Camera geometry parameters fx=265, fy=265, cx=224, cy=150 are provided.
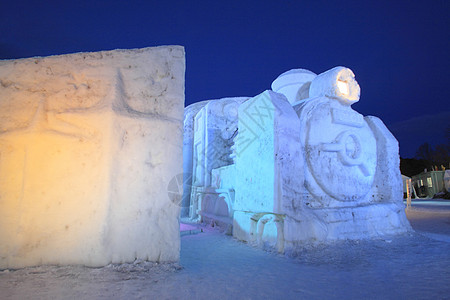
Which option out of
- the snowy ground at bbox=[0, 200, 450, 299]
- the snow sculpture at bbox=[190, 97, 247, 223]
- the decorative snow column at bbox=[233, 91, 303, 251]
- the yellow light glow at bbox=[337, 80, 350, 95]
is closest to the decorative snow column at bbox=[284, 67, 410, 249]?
the yellow light glow at bbox=[337, 80, 350, 95]

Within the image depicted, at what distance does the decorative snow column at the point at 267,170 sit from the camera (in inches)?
165

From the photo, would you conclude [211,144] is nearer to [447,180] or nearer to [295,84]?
[295,84]

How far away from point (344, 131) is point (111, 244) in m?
4.68

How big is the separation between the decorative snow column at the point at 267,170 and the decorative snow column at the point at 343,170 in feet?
1.01

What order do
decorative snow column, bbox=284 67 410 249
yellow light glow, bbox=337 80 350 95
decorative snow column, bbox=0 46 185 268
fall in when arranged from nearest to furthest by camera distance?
1. decorative snow column, bbox=0 46 185 268
2. decorative snow column, bbox=284 67 410 249
3. yellow light glow, bbox=337 80 350 95

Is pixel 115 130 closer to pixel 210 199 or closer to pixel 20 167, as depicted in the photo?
pixel 20 167

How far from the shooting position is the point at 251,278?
8.97ft

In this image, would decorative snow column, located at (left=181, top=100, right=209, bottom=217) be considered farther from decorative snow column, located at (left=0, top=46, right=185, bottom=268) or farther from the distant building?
the distant building

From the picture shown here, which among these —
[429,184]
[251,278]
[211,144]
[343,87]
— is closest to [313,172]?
[343,87]

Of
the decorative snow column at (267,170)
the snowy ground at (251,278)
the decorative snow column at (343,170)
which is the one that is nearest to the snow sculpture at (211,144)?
the decorative snow column at (267,170)

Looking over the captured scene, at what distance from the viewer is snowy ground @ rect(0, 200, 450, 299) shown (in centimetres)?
220

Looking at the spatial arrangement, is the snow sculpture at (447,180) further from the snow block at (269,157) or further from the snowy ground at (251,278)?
the snow block at (269,157)

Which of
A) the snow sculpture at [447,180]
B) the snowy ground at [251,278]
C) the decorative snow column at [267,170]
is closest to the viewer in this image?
the snowy ground at [251,278]

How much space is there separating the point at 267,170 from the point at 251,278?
2.00 metres
